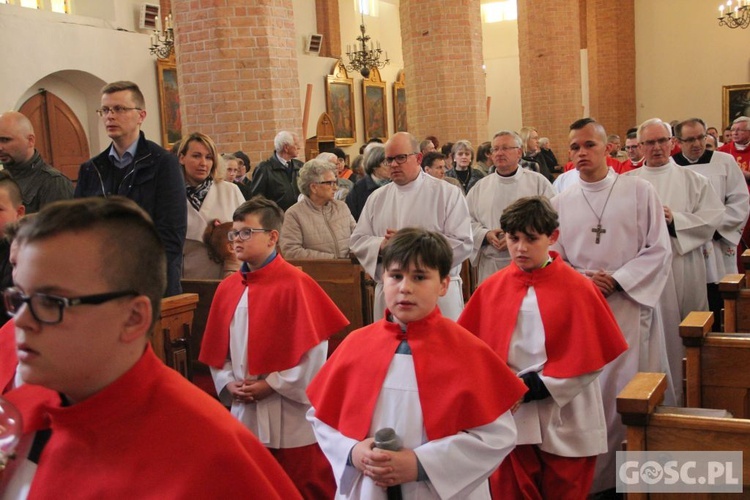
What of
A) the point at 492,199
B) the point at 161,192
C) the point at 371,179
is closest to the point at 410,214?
the point at 492,199

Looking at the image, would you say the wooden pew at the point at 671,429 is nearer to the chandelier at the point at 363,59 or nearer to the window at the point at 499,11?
the chandelier at the point at 363,59

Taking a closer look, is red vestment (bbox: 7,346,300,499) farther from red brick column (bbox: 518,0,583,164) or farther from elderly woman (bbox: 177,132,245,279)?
red brick column (bbox: 518,0,583,164)

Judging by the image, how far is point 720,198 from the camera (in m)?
6.69

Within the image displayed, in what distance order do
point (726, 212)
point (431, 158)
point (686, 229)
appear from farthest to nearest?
point (431, 158), point (726, 212), point (686, 229)

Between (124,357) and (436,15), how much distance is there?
11.7 metres

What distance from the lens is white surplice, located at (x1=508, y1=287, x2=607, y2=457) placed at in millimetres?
3602

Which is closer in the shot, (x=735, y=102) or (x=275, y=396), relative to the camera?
(x=275, y=396)

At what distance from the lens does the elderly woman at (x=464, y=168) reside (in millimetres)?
9250

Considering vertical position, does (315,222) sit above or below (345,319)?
above

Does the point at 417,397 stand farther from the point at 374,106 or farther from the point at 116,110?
the point at 374,106

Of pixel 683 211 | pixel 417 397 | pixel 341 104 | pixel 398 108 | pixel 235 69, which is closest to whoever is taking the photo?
pixel 417 397

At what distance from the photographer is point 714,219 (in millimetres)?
6004

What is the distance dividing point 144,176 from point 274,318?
128 centimetres

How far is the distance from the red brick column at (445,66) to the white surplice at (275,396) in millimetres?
9097
